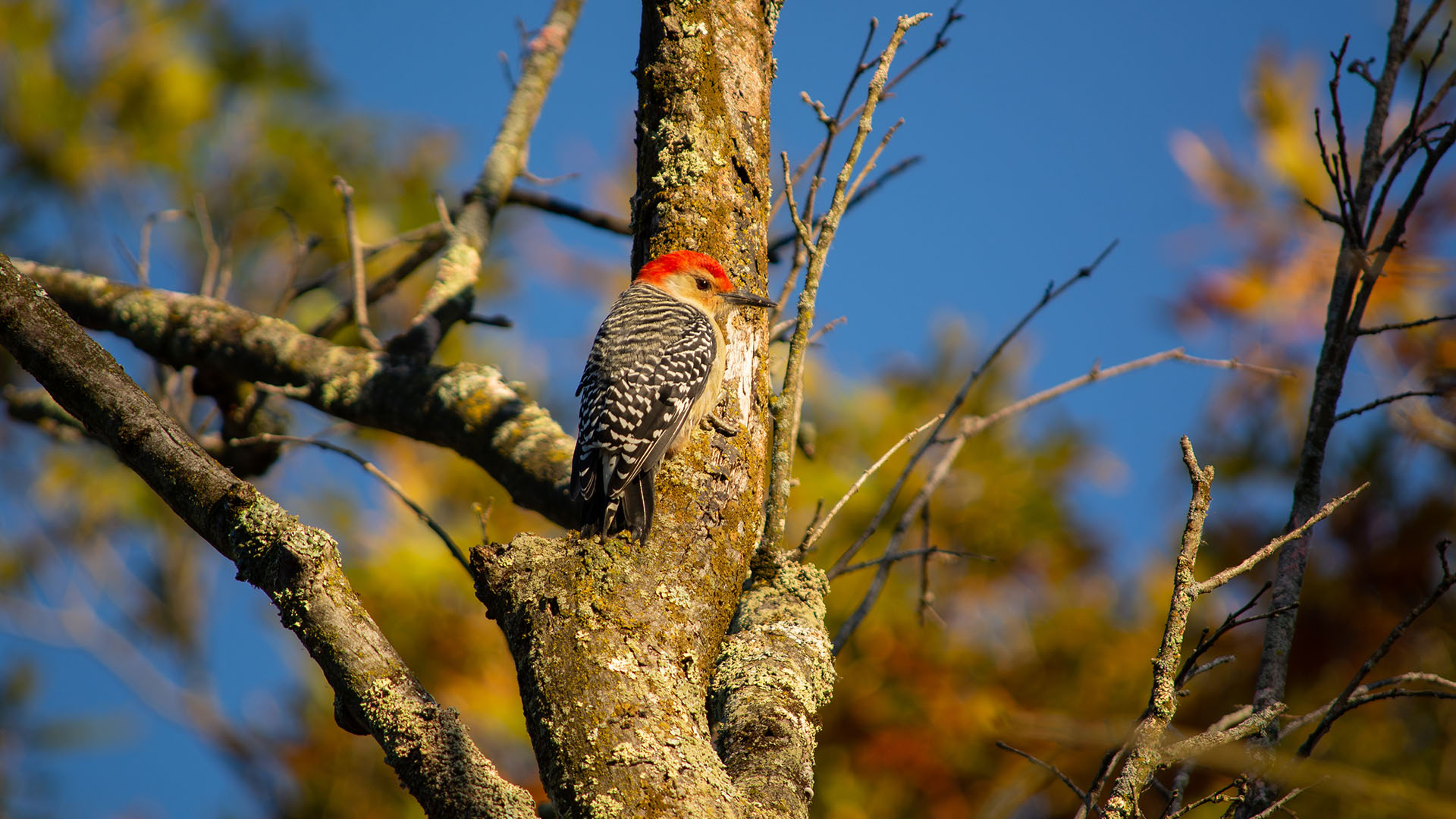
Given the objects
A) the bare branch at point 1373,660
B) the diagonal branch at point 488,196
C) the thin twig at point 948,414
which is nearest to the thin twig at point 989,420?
the thin twig at point 948,414

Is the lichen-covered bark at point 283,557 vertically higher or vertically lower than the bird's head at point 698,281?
lower

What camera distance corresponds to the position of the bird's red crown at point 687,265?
9.86 ft

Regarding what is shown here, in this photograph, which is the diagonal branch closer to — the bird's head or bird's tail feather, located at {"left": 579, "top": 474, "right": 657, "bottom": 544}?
the bird's head

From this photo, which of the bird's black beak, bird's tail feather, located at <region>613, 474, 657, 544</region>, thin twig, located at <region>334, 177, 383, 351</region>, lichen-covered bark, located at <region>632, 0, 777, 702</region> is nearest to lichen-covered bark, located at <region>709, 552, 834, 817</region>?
lichen-covered bark, located at <region>632, 0, 777, 702</region>

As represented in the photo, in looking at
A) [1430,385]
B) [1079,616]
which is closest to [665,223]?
[1430,385]

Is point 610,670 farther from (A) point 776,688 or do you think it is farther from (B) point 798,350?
(B) point 798,350

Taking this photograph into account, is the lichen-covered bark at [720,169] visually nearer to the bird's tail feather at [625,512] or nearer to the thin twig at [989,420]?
the bird's tail feather at [625,512]

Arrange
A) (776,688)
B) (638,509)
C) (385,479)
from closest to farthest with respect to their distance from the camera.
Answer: (776,688)
(638,509)
(385,479)

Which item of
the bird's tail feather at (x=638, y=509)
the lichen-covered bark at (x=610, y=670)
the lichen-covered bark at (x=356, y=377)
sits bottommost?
the lichen-covered bark at (x=610, y=670)

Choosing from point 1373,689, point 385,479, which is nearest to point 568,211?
point 385,479

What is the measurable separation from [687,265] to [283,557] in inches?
64.3

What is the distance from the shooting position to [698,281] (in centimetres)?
333

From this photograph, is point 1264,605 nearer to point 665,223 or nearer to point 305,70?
point 665,223

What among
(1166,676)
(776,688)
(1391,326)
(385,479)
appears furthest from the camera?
(385,479)
